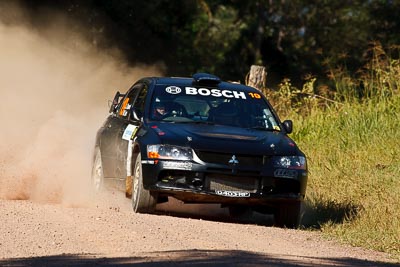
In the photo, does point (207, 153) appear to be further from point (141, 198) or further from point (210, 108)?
point (210, 108)

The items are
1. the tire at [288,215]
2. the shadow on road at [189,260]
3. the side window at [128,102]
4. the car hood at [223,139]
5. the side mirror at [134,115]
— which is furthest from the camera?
the side window at [128,102]

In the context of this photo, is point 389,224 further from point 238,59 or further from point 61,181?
point 238,59

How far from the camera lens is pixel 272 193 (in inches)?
524

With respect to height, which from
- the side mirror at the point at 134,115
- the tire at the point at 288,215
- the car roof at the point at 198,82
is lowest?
the tire at the point at 288,215

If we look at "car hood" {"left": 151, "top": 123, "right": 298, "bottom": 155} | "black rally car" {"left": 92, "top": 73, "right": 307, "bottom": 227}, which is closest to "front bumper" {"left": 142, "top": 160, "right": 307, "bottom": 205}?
"black rally car" {"left": 92, "top": 73, "right": 307, "bottom": 227}

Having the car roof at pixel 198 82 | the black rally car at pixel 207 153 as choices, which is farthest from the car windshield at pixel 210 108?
Result: the car roof at pixel 198 82

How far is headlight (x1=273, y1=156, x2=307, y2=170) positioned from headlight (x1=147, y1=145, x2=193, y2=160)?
3.09 feet

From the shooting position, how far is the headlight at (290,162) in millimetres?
13344

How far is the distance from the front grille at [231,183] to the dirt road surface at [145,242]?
40 cm

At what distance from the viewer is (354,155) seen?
60.6 ft

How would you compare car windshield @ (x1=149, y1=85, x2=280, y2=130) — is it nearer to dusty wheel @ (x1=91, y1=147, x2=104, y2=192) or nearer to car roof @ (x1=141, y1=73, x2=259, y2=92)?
car roof @ (x1=141, y1=73, x2=259, y2=92)

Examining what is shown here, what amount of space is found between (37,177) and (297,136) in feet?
20.7

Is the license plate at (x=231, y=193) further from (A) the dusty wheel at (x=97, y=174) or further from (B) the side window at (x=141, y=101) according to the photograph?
(A) the dusty wheel at (x=97, y=174)

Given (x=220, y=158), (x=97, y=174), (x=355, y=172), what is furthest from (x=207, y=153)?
(x=355, y=172)
